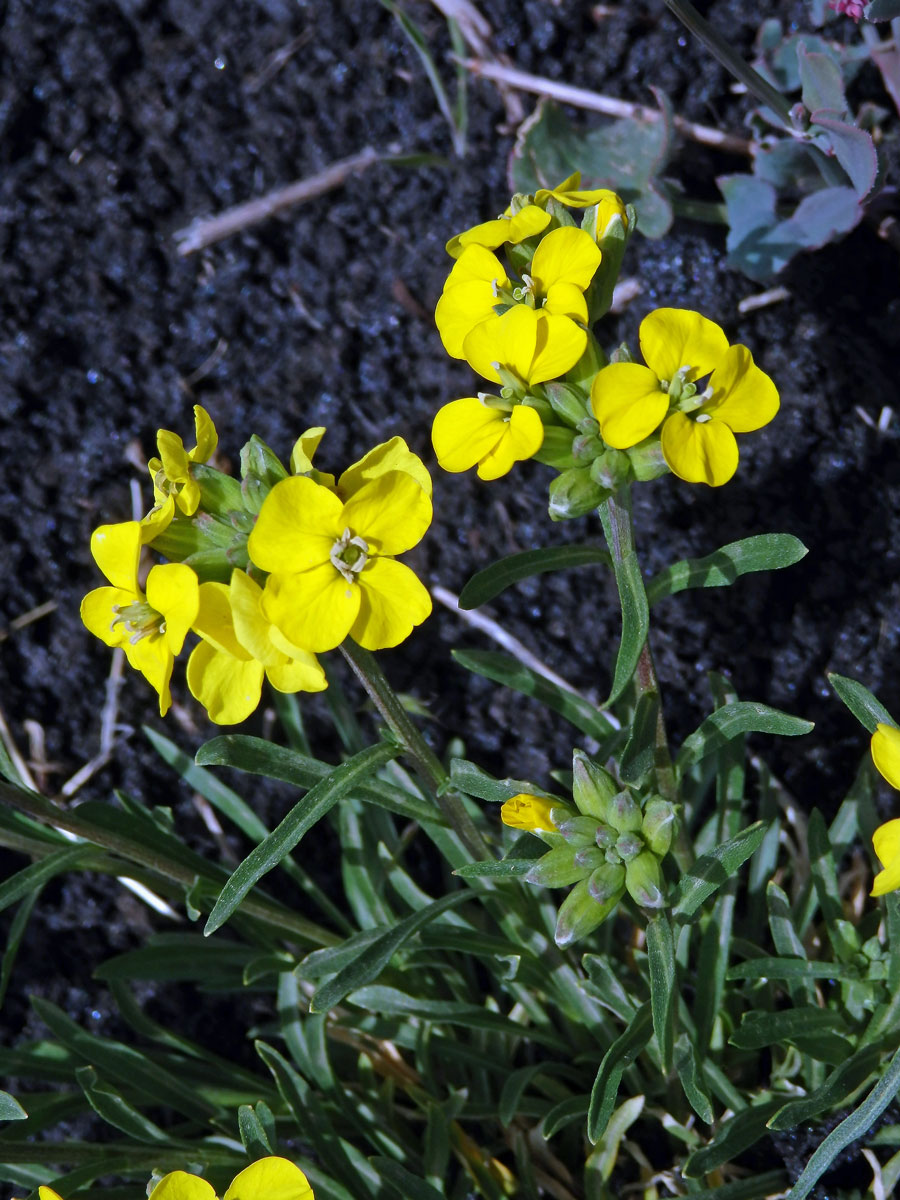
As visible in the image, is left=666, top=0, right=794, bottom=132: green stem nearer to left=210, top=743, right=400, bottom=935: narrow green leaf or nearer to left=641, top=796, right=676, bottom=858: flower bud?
left=641, top=796, right=676, bottom=858: flower bud

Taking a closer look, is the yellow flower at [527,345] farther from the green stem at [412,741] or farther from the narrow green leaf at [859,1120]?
the narrow green leaf at [859,1120]

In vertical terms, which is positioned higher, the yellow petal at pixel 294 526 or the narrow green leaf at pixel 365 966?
the yellow petal at pixel 294 526

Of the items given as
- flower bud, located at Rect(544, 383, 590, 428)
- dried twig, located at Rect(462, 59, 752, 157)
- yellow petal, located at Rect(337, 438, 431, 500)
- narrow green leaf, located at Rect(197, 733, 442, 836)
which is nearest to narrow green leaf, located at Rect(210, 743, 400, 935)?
narrow green leaf, located at Rect(197, 733, 442, 836)

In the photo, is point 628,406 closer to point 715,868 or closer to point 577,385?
point 577,385

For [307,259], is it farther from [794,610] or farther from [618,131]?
[794,610]

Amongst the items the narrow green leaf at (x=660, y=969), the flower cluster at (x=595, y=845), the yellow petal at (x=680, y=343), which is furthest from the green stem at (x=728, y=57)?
the narrow green leaf at (x=660, y=969)

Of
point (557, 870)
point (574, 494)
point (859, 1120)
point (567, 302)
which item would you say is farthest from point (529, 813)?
→ point (567, 302)
